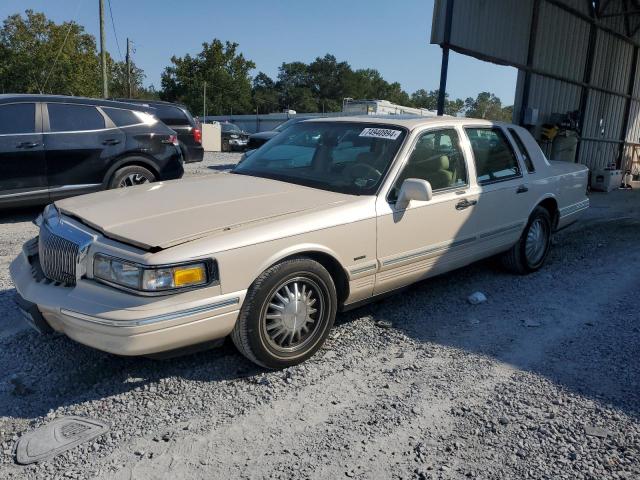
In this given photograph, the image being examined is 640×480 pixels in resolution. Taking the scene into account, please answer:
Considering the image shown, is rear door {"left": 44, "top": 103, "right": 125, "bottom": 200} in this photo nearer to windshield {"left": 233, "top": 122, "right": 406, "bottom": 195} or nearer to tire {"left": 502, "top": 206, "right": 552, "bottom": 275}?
windshield {"left": 233, "top": 122, "right": 406, "bottom": 195}

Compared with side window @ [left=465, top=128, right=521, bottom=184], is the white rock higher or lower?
lower

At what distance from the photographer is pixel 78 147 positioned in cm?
681

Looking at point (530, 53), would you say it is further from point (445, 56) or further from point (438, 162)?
point (438, 162)

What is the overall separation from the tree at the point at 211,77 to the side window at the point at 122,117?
50042 mm

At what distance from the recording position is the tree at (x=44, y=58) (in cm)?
3875

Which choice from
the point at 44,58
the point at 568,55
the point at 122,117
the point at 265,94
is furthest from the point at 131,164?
the point at 265,94

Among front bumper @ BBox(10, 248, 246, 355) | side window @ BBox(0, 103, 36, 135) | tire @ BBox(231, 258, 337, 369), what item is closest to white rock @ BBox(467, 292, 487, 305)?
tire @ BBox(231, 258, 337, 369)

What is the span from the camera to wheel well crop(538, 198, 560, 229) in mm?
5652

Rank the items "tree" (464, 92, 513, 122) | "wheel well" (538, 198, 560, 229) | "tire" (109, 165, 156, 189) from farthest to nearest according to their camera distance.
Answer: "tree" (464, 92, 513, 122), "tire" (109, 165, 156, 189), "wheel well" (538, 198, 560, 229)

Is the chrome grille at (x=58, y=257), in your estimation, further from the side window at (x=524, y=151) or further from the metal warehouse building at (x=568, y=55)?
the metal warehouse building at (x=568, y=55)

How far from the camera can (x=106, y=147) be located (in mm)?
7027

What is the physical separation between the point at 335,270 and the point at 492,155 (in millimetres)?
2266

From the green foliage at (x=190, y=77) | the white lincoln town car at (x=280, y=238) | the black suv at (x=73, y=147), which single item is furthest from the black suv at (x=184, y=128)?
the green foliage at (x=190, y=77)

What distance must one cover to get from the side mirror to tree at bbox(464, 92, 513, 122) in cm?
10221
